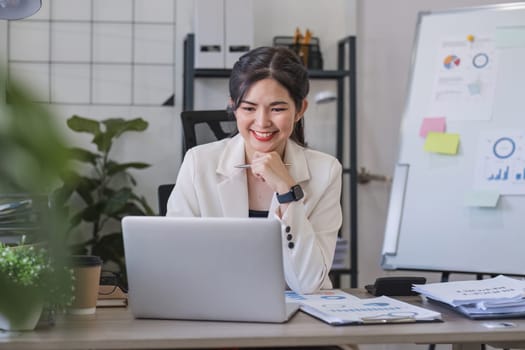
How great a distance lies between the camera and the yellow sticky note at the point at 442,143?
269 cm

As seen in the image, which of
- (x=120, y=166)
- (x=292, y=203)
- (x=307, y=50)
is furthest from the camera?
(x=307, y=50)

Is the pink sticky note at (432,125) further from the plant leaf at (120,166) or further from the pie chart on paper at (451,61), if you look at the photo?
the plant leaf at (120,166)

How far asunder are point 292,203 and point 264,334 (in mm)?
713

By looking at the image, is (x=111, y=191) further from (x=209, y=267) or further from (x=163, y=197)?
(x=209, y=267)

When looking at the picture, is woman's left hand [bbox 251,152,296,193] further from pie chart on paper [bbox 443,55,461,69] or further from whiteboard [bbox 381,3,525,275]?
pie chart on paper [bbox 443,55,461,69]

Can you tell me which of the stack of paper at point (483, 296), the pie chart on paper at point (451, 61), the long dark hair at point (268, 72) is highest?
the pie chart on paper at point (451, 61)

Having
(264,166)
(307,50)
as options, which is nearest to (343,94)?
(307,50)

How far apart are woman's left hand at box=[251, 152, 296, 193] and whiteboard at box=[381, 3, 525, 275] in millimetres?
1090

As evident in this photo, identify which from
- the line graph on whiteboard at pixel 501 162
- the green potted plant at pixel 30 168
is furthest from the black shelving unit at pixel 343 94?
the green potted plant at pixel 30 168

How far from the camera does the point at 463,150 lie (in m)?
2.69

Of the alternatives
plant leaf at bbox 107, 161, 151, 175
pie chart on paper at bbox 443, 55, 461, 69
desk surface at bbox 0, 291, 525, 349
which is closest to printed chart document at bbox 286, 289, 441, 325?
desk surface at bbox 0, 291, 525, 349

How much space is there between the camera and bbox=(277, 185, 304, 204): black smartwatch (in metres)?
1.75

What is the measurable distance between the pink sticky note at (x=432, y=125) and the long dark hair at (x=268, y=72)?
0.97m

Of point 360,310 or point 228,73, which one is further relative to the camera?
point 228,73
